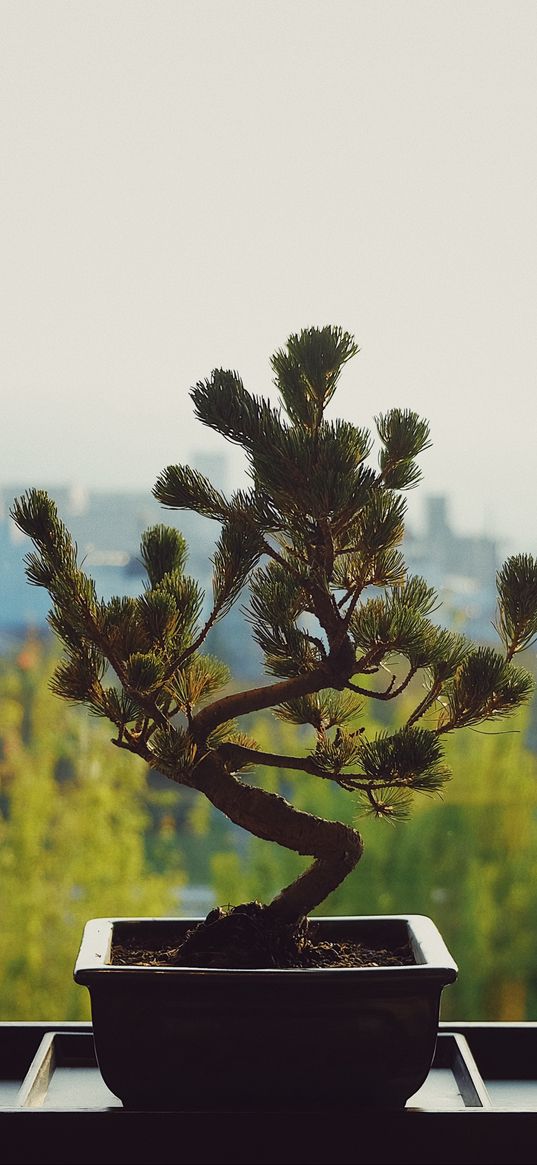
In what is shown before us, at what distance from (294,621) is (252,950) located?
337 mm

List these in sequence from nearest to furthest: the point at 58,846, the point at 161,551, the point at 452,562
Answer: the point at 161,551
the point at 452,562
the point at 58,846

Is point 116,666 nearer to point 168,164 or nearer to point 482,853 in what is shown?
point 168,164

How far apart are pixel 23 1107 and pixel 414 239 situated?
6.14 ft

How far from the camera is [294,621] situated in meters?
1.27

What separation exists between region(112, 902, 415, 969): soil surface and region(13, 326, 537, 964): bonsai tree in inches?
0.6

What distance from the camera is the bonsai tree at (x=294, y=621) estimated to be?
1.13m

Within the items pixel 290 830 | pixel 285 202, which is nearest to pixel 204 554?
pixel 285 202

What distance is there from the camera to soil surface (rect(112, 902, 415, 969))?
1.15 meters

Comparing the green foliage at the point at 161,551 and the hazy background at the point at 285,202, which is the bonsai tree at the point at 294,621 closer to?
the green foliage at the point at 161,551

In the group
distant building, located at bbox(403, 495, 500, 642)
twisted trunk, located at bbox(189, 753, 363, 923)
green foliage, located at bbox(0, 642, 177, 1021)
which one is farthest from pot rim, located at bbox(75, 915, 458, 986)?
green foliage, located at bbox(0, 642, 177, 1021)

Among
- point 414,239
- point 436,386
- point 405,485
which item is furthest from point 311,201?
point 405,485

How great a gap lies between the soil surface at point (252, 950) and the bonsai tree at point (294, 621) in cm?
2

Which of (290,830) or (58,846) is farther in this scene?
(58,846)

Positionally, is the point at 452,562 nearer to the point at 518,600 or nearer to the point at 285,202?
the point at 285,202
